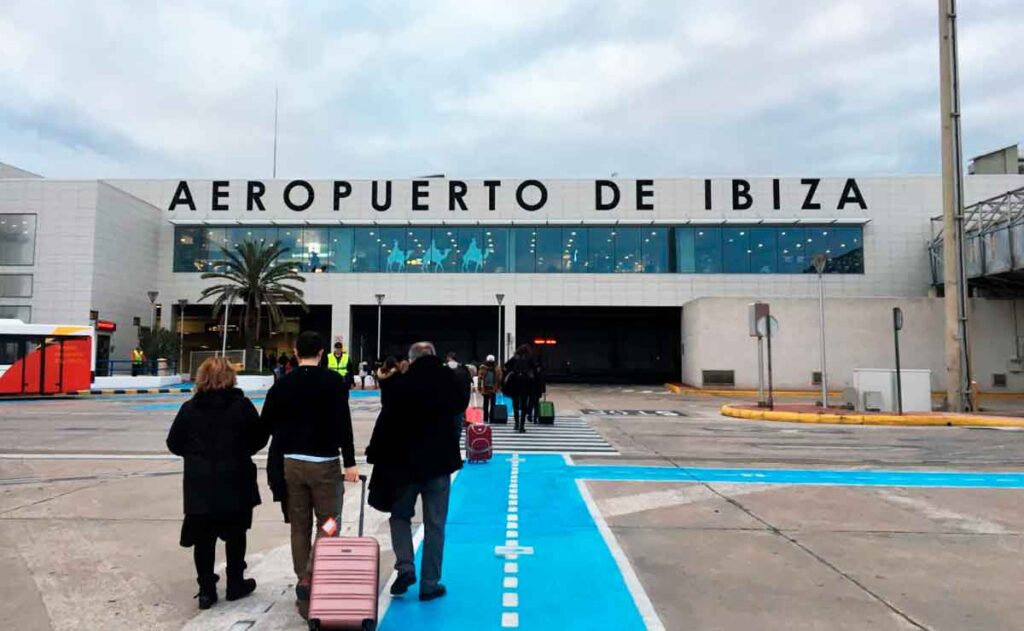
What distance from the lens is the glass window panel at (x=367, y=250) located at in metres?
39.1

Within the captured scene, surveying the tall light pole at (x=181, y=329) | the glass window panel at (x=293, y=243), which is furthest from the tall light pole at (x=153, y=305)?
the glass window panel at (x=293, y=243)

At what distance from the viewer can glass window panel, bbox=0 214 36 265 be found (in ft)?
113

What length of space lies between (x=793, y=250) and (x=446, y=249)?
2092 cm

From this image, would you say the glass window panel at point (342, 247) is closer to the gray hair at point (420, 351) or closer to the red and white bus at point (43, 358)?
the red and white bus at point (43, 358)

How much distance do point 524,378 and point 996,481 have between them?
8.45 m

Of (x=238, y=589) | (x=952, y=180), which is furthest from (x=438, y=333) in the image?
(x=238, y=589)

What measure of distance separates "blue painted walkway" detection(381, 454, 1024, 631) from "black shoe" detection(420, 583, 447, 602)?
0.19ft

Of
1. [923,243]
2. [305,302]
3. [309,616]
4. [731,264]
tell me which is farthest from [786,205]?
[309,616]

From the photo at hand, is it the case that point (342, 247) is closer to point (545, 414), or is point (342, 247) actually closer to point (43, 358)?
point (43, 358)

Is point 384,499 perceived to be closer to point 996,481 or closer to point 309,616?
point 309,616

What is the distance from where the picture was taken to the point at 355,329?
156ft

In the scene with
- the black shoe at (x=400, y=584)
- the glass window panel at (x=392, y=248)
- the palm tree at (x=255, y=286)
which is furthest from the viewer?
the glass window panel at (x=392, y=248)

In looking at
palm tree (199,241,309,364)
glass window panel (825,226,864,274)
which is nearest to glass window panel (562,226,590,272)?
glass window panel (825,226,864,274)

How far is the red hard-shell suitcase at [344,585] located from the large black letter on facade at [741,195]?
37927 millimetres
